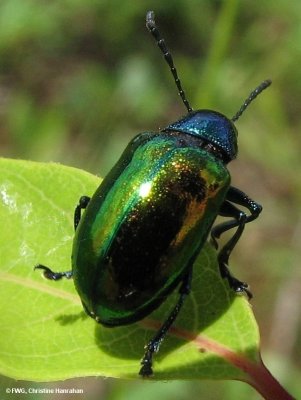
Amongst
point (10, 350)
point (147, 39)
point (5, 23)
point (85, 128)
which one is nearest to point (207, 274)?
point (10, 350)

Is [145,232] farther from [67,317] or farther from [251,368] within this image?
[251,368]

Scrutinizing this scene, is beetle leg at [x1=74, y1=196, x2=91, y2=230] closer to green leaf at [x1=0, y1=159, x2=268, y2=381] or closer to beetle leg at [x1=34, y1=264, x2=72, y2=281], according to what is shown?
green leaf at [x1=0, y1=159, x2=268, y2=381]

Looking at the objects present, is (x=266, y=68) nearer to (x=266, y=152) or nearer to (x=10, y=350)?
(x=266, y=152)

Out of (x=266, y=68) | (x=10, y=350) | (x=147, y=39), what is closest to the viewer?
(x=10, y=350)

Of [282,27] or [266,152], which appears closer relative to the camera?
[266,152]

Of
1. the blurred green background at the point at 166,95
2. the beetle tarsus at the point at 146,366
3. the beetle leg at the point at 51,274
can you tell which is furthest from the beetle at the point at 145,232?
the blurred green background at the point at 166,95

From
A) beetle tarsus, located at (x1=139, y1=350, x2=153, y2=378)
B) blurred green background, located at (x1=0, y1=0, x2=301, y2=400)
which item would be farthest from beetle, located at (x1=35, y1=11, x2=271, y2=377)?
blurred green background, located at (x1=0, y1=0, x2=301, y2=400)

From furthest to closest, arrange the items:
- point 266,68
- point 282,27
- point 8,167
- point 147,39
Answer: point 147,39
point 282,27
point 266,68
point 8,167
